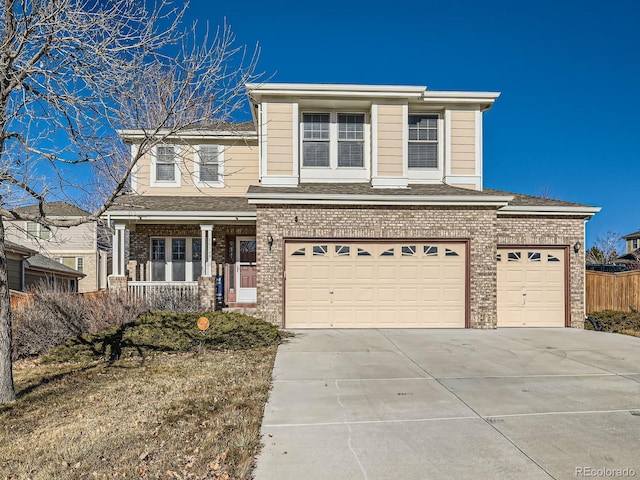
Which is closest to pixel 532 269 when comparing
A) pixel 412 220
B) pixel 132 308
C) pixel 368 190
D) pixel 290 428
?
pixel 412 220

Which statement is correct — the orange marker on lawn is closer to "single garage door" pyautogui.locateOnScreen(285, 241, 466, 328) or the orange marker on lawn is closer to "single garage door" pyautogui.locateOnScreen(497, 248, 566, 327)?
"single garage door" pyautogui.locateOnScreen(285, 241, 466, 328)

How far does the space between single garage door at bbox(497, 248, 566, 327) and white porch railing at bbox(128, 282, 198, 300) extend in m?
8.78

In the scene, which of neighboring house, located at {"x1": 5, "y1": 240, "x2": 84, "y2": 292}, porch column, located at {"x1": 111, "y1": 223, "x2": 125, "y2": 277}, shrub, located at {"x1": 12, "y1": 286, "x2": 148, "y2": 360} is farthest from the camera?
neighboring house, located at {"x1": 5, "y1": 240, "x2": 84, "y2": 292}

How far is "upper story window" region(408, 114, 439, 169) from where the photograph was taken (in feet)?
44.9

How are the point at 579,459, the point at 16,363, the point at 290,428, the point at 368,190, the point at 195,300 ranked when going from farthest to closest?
the point at 195,300 < the point at 368,190 < the point at 16,363 < the point at 290,428 < the point at 579,459

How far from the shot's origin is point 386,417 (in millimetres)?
5168

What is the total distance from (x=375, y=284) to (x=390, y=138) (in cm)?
443

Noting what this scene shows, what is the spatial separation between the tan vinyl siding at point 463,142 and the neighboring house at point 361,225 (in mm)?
31

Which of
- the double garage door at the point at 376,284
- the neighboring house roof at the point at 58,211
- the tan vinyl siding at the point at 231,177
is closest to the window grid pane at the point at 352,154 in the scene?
the double garage door at the point at 376,284

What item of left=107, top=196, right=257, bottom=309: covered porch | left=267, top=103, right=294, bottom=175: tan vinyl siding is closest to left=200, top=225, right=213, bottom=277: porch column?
left=107, top=196, right=257, bottom=309: covered porch

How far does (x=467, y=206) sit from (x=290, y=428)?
8480mm

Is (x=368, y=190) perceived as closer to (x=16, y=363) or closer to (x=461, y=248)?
(x=461, y=248)

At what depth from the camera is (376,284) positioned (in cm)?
1165

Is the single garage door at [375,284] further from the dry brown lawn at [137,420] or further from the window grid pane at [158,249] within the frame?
the window grid pane at [158,249]
